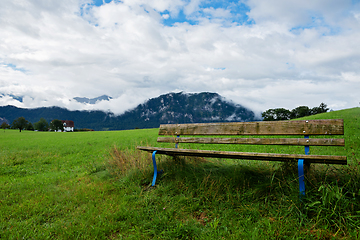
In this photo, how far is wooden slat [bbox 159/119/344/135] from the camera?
312 centimetres

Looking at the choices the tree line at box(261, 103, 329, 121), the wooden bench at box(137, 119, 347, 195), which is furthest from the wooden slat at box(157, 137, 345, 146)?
the tree line at box(261, 103, 329, 121)

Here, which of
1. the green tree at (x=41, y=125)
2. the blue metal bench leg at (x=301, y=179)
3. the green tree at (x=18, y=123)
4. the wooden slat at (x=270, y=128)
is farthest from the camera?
the green tree at (x=41, y=125)

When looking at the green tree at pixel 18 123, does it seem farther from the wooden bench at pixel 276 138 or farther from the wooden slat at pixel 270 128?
the wooden bench at pixel 276 138

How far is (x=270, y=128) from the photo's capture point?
12.0 ft

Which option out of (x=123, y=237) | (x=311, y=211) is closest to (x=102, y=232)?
(x=123, y=237)

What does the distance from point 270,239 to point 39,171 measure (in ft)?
24.1

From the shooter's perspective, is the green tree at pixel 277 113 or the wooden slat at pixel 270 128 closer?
the wooden slat at pixel 270 128

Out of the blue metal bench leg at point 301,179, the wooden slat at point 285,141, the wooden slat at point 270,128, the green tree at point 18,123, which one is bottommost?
the blue metal bench leg at point 301,179

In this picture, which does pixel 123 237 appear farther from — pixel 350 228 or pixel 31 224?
pixel 350 228

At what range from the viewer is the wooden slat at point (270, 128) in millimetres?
3123

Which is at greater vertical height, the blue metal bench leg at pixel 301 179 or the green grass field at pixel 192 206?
the blue metal bench leg at pixel 301 179

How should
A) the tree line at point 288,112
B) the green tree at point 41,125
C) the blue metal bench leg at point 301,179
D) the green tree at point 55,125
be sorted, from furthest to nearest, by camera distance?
1. the green tree at point 55,125
2. the green tree at point 41,125
3. the tree line at point 288,112
4. the blue metal bench leg at point 301,179

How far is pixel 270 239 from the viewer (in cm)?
222

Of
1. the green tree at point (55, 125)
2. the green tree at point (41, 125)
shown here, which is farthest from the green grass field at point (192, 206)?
the green tree at point (41, 125)
